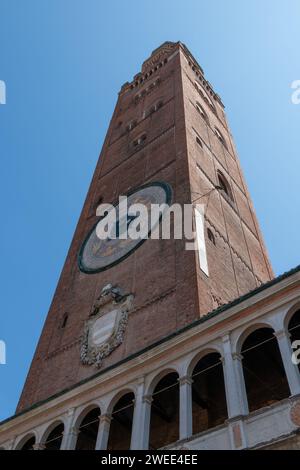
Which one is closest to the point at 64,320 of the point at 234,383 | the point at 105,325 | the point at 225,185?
the point at 105,325

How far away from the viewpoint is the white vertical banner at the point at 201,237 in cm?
1306

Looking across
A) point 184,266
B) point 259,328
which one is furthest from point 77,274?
point 259,328

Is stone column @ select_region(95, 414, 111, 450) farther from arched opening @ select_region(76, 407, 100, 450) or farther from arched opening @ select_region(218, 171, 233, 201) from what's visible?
arched opening @ select_region(218, 171, 233, 201)

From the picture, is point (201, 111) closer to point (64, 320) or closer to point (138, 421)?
point (64, 320)

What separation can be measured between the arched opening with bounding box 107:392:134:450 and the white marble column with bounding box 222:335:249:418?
2157mm

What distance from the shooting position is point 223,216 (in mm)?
17141

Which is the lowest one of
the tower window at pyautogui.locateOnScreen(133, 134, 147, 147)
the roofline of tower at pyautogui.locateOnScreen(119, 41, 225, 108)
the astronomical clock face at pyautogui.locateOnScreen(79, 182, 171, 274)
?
the astronomical clock face at pyautogui.locateOnScreen(79, 182, 171, 274)

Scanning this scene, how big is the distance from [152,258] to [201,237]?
1.40 m

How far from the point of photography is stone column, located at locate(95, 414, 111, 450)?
839 centimetres

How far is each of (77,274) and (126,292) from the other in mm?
→ 3475

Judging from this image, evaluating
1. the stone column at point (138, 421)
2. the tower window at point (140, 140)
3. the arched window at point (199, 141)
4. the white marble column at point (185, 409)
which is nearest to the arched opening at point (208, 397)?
the white marble column at point (185, 409)

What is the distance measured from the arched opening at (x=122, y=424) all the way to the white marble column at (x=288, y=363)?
301 cm

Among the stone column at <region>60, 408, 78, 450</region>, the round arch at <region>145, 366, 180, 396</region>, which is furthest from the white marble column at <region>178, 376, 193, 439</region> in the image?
the stone column at <region>60, 408, 78, 450</region>

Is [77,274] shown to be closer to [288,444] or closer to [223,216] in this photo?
[223,216]
